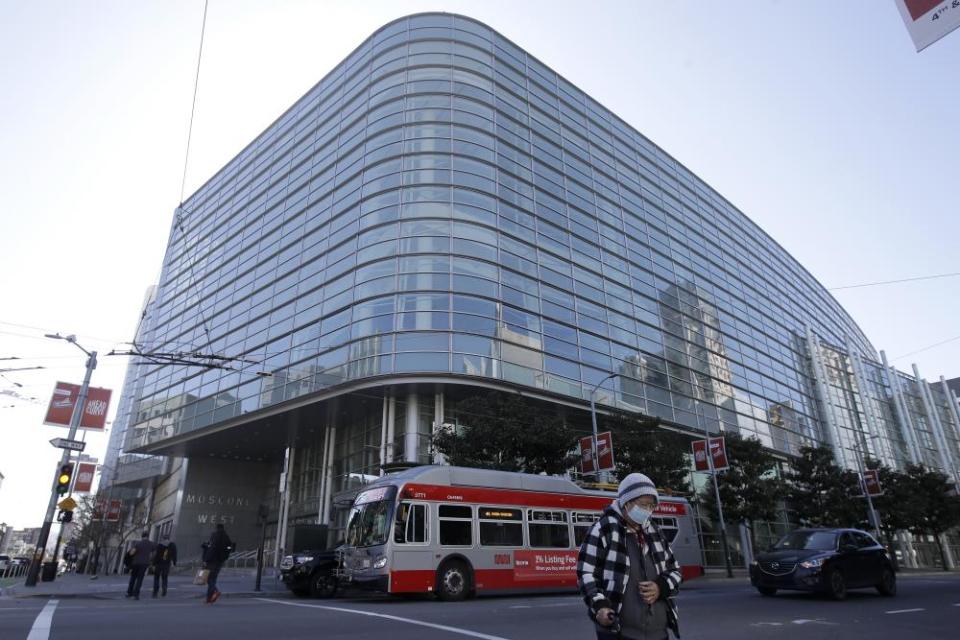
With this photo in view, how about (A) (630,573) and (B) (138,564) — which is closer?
(A) (630,573)

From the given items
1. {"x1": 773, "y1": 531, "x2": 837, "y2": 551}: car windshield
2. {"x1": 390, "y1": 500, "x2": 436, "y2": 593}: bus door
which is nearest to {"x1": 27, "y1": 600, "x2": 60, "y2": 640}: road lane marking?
{"x1": 390, "y1": 500, "x2": 436, "y2": 593}: bus door

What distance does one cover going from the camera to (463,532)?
48.5ft

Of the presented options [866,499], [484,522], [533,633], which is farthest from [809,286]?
[533,633]

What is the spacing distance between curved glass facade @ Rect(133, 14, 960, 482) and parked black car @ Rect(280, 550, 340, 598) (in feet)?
39.2

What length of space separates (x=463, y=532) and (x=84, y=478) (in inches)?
963

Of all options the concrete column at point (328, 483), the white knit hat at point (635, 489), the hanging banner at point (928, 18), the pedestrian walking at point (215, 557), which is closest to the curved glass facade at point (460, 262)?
the concrete column at point (328, 483)

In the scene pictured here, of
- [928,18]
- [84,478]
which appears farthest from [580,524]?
[84,478]

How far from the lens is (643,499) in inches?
151

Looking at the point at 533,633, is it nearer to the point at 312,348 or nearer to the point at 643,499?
the point at 643,499

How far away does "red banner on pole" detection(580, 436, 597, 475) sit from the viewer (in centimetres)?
2578

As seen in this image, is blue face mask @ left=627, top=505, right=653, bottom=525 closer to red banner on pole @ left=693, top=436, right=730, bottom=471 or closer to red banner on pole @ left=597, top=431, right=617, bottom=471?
red banner on pole @ left=597, top=431, right=617, bottom=471

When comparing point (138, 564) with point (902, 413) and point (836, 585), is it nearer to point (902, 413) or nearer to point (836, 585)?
point (836, 585)

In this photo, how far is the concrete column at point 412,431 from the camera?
28438 mm

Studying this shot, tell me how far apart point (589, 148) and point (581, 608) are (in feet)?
127
